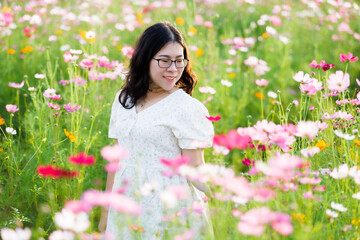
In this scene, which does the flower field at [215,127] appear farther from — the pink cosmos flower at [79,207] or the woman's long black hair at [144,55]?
the woman's long black hair at [144,55]

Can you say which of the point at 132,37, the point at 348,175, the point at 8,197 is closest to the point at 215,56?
the point at 132,37

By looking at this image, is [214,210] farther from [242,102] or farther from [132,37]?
[132,37]

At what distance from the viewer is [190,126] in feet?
5.17

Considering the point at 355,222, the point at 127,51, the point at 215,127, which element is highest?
the point at 127,51

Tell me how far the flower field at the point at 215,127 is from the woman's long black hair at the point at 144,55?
0.29 m

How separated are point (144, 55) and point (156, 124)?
0.32 metres

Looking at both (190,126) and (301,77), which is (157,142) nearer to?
(190,126)

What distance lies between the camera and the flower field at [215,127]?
38.6 inches

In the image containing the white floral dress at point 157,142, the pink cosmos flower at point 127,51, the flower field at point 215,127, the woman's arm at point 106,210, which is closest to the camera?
the flower field at point 215,127

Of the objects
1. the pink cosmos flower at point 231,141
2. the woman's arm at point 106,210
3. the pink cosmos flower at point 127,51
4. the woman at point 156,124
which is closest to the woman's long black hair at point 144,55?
the woman at point 156,124

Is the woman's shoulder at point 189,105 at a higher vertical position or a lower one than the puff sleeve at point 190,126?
higher

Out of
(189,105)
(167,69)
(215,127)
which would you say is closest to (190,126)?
(189,105)

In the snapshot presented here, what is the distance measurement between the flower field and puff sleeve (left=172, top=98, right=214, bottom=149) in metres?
0.07

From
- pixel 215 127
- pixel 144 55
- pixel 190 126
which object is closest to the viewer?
pixel 190 126
